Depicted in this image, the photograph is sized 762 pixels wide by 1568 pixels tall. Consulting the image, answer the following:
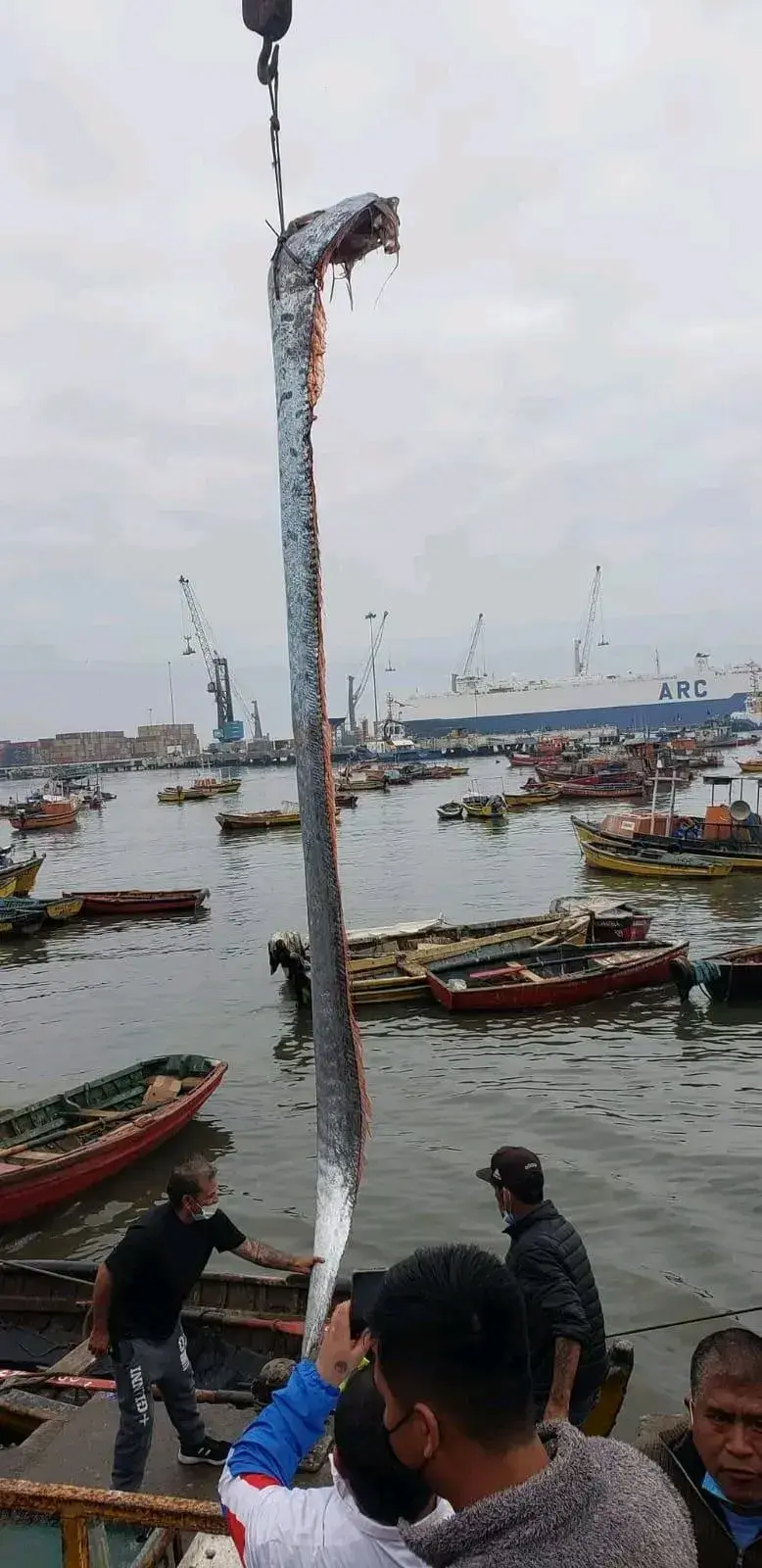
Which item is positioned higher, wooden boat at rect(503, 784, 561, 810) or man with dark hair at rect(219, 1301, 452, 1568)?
man with dark hair at rect(219, 1301, 452, 1568)

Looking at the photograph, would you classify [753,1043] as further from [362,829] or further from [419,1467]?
[362,829]

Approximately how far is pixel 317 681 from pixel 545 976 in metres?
15.4

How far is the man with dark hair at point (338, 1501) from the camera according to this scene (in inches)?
67.4

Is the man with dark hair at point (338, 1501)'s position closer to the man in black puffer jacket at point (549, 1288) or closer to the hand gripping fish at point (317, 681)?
the hand gripping fish at point (317, 681)

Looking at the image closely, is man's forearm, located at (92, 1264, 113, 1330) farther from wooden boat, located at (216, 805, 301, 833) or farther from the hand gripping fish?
wooden boat, located at (216, 805, 301, 833)

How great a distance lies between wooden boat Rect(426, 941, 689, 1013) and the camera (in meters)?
16.5

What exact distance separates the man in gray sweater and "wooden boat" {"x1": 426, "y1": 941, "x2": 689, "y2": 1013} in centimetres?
1506

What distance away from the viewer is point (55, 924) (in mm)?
29281

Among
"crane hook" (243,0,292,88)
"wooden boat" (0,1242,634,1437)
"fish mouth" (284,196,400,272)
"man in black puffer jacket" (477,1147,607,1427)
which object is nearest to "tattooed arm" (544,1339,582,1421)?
"man in black puffer jacket" (477,1147,607,1427)

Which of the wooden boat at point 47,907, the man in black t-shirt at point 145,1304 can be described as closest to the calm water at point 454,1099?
the wooden boat at point 47,907

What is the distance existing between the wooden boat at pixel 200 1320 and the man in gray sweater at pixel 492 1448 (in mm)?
4652

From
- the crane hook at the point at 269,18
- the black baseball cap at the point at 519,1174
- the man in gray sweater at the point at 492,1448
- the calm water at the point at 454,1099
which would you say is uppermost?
the crane hook at the point at 269,18

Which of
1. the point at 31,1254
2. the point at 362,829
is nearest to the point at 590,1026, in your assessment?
the point at 31,1254

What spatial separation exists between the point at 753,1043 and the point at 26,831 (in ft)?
195
